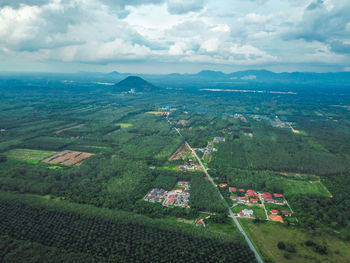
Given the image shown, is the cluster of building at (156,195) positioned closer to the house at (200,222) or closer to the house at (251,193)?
the house at (200,222)

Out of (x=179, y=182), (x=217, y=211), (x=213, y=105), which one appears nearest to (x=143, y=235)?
(x=217, y=211)

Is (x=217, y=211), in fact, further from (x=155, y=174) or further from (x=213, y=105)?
(x=213, y=105)

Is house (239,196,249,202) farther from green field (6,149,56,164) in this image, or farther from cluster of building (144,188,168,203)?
green field (6,149,56,164)

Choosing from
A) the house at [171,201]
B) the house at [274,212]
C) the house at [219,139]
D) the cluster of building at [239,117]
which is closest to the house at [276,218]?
the house at [274,212]

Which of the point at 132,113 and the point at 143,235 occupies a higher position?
the point at 132,113

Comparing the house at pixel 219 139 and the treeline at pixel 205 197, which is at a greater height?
the house at pixel 219 139

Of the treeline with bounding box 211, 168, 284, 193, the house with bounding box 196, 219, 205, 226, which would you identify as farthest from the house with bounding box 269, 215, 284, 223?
the house with bounding box 196, 219, 205, 226
